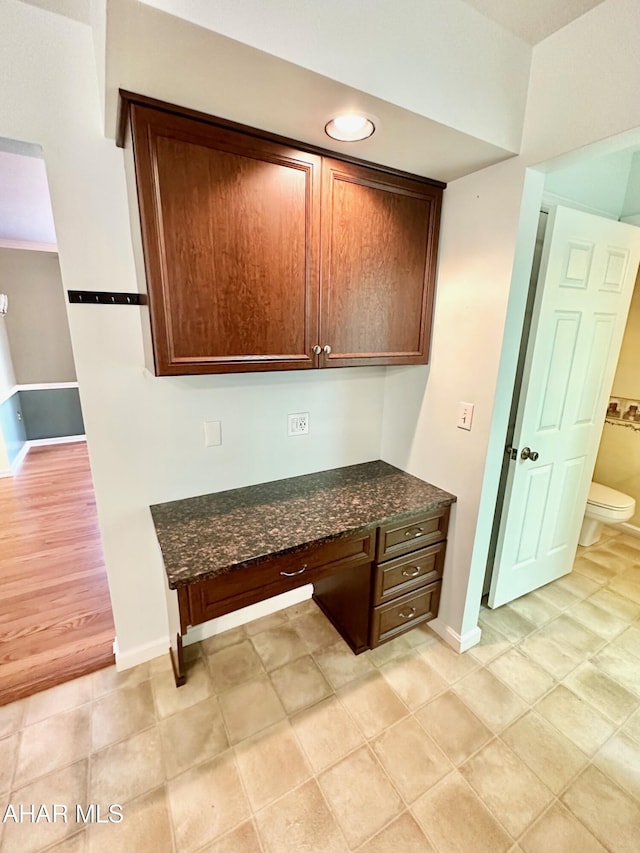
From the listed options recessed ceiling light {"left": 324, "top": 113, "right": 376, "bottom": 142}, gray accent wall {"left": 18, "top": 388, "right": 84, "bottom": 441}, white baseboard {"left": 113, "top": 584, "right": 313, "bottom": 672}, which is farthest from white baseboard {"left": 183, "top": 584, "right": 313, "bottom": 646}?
gray accent wall {"left": 18, "top": 388, "right": 84, "bottom": 441}

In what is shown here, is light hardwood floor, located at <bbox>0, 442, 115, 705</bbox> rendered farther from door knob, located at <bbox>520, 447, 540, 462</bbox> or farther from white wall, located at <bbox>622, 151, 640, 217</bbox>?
white wall, located at <bbox>622, 151, 640, 217</bbox>

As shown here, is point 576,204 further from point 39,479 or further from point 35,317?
point 35,317

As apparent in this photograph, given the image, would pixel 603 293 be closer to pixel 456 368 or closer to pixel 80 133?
pixel 456 368

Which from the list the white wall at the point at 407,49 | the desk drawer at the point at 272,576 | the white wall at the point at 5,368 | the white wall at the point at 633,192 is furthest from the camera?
the white wall at the point at 5,368

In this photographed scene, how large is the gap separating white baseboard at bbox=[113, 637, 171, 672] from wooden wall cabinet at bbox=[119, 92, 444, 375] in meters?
1.43

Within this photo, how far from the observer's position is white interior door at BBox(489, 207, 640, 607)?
1795mm

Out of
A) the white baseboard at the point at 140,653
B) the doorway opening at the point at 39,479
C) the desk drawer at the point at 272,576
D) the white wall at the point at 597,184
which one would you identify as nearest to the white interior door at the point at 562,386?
the white wall at the point at 597,184

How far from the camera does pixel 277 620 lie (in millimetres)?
2125

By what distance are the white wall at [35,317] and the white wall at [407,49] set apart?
5.11 metres

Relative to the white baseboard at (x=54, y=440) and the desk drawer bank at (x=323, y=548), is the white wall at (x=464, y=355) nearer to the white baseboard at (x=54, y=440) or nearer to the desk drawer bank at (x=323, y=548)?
the desk drawer bank at (x=323, y=548)

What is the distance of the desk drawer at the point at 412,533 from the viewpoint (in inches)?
66.2

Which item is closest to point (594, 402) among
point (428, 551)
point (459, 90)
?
point (428, 551)

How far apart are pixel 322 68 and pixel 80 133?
0.88 meters

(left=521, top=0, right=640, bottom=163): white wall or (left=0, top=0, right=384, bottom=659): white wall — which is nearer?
(left=521, top=0, right=640, bottom=163): white wall
